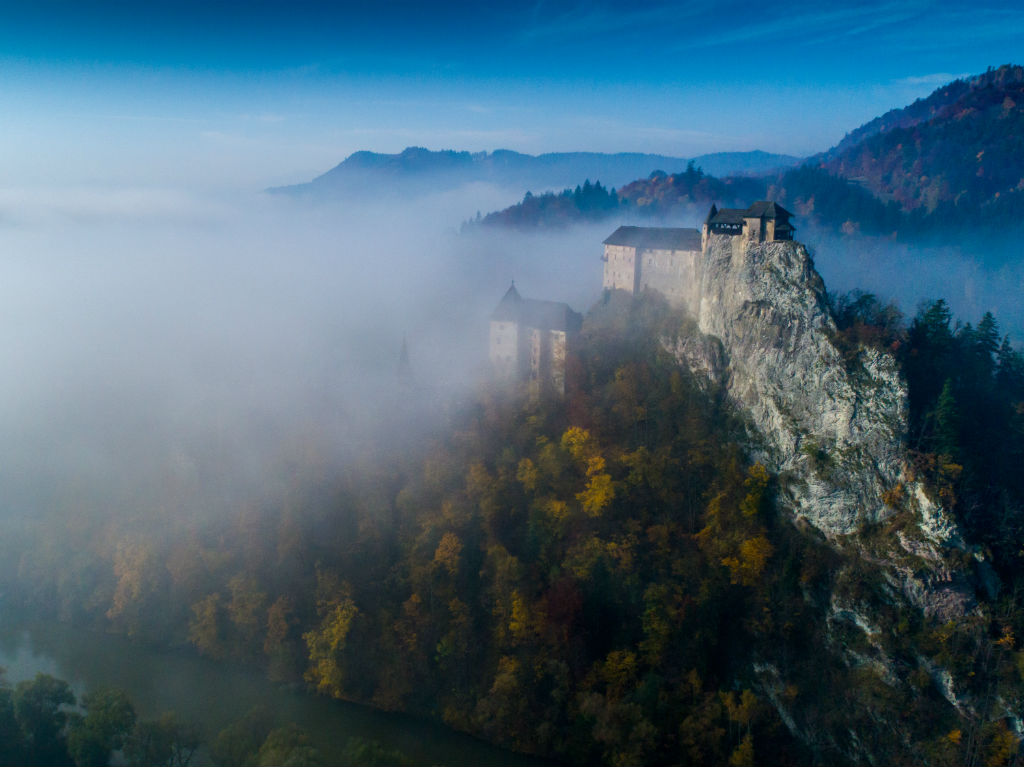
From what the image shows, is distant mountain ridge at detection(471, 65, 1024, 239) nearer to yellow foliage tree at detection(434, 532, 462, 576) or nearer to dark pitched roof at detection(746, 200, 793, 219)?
dark pitched roof at detection(746, 200, 793, 219)

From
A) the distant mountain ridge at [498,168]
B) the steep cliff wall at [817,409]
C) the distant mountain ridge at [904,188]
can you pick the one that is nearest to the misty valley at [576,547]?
the steep cliff wall at [817,409]

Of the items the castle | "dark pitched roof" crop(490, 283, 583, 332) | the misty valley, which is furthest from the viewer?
"dark pitched roof" crop(490, 283, 583, 332)

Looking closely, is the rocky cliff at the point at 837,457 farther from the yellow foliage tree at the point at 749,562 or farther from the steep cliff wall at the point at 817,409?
the yellow foliage tree at the point at 749,562

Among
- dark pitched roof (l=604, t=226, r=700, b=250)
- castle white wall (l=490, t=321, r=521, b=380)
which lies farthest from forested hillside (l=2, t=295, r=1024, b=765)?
dark pitched roof (l=604, t=226, r=700, b=250)

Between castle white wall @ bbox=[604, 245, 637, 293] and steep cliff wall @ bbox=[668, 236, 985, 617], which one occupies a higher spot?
castle white wall @ bbox=[604, 245, 637, 293]

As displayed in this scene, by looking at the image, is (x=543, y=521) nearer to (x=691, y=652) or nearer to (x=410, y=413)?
(x=691, y=652)

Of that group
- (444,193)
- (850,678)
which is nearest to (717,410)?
(850,678)

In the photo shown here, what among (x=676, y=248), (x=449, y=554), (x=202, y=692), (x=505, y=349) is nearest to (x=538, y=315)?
(x=505, y=349)

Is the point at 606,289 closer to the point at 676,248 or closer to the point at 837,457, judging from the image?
the point at 676,248
